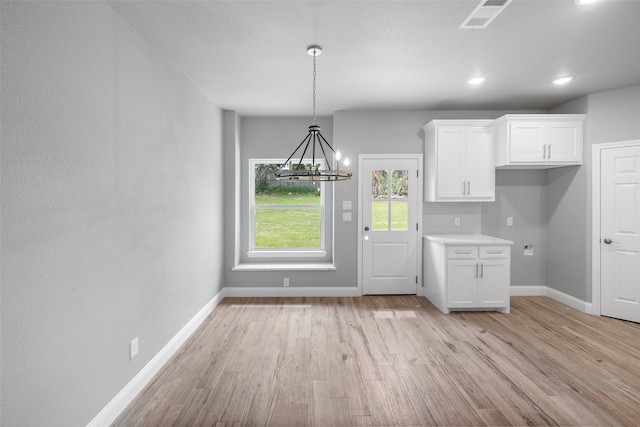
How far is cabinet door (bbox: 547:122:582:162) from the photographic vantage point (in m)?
3.96

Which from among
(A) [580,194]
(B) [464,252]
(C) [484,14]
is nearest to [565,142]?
(A) [580,194]

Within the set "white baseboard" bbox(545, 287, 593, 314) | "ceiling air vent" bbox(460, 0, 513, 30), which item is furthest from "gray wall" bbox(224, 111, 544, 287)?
"ceiling air vent" bbox(460, 0, 513, 30)

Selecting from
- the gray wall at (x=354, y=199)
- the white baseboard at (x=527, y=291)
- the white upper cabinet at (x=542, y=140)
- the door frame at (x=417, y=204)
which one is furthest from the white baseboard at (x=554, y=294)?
the white upper cabinet at (x=542, y=140)

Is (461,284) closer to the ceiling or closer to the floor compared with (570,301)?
closer to the ceiling

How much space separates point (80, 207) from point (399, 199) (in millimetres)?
3798

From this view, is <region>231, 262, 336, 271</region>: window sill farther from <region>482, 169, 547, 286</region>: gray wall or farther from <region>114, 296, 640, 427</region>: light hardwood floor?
<region>482, 169, 547, 286</region>: gray wall

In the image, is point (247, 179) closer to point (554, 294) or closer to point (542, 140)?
point (542, 140)

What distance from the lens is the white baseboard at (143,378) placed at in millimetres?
1969

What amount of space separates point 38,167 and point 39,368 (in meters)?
0.99

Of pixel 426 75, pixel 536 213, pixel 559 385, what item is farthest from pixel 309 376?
pixel 536 213

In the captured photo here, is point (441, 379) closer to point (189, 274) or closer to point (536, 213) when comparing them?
point (189, 274)

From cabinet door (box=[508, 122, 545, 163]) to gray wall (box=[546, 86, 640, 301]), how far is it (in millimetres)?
561

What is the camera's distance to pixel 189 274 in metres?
3.36

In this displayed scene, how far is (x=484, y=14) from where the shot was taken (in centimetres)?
216
